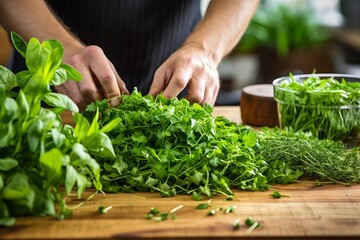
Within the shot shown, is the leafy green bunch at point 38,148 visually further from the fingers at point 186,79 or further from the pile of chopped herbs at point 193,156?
the fingers at point 186,79

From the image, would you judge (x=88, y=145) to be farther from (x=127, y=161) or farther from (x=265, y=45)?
(x=265, y=45)

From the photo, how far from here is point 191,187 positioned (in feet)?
4.28

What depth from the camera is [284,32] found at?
4777 millimetres

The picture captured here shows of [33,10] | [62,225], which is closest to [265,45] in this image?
[33,10]

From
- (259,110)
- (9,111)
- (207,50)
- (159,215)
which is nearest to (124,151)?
(159,215)

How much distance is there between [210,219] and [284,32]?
3.77 metres

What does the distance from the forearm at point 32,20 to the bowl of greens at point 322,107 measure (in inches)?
21.8

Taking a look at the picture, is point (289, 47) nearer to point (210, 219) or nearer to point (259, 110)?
point (259, 110)

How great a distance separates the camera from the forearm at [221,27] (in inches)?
71.1

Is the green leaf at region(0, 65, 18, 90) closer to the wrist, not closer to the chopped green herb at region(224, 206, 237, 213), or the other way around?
the chopped green herb at region(224, 206, 237, 213)

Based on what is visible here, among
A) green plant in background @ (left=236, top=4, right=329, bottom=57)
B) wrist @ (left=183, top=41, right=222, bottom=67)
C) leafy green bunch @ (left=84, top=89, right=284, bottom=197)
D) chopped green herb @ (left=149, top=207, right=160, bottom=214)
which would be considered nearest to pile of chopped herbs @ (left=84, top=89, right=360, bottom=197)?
leafy green bunch @ (left=84, top=89, right=284, bottom=197)

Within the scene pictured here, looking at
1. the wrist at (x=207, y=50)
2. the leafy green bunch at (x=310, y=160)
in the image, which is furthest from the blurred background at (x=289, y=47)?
the leafy green bunch at (x=310, y=160)

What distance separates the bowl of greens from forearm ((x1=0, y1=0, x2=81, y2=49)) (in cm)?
55

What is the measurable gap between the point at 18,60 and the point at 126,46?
1.22 feet
